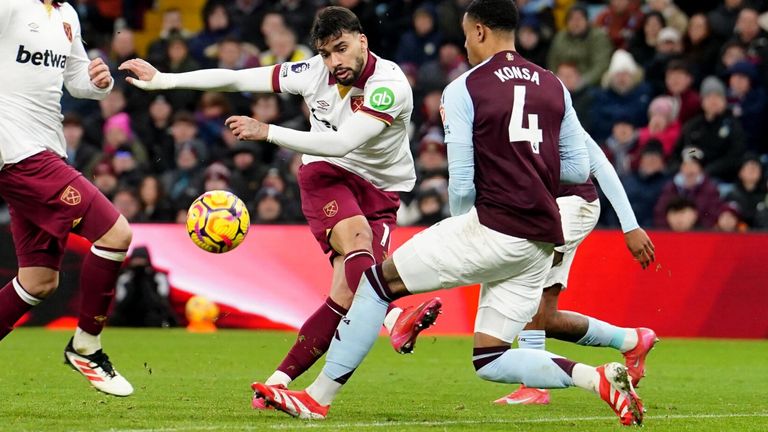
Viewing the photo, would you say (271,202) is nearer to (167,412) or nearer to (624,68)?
(624,68)

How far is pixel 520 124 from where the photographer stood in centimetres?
669

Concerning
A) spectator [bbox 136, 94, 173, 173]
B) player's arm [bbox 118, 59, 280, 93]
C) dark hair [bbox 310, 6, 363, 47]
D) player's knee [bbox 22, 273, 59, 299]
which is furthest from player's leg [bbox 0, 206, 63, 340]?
spectator [bbox 136, 94, 173, 173]

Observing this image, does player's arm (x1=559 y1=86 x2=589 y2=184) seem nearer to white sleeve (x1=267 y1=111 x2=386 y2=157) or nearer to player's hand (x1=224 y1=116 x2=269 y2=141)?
white sleeve (x1=267 y1=111 x2=386 y2=157)

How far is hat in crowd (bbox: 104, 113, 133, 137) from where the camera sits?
58.1 ft

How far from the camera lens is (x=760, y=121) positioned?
54.1 feet

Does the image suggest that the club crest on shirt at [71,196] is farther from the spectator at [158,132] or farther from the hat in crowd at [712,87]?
the hat in crowd at [712,87]

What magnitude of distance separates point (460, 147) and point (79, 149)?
11561 millimetres

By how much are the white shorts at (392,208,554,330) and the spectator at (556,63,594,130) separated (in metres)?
10.2

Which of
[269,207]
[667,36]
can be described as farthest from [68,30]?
[667,36]

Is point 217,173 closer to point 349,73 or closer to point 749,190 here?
point 749,190

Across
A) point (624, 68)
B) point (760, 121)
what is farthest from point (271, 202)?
point (760, 121)

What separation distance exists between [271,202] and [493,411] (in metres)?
7.87

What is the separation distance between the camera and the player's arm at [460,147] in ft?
21.7

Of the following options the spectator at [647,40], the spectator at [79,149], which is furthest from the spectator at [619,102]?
the spectator at [79,149]
